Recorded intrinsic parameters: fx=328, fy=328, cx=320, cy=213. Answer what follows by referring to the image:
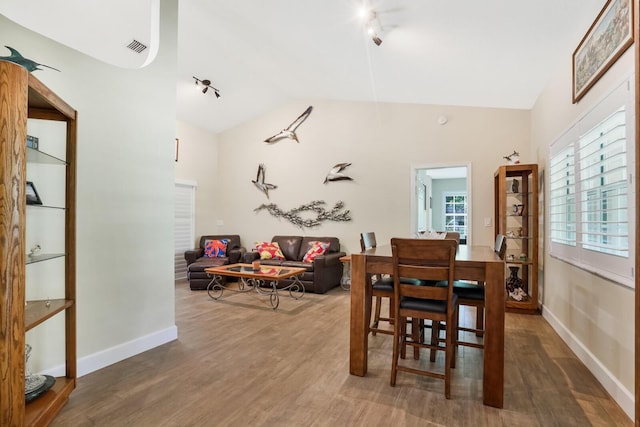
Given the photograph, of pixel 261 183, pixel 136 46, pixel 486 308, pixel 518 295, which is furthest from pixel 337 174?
pixel 486 308

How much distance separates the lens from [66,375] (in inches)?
81.7

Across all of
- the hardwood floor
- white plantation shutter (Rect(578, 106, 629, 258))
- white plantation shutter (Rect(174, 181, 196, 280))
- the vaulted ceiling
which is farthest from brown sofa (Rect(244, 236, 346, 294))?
white plantation shutter (Rect(578, 106, 629, 258))

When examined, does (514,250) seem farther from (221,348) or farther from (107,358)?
(107,358)

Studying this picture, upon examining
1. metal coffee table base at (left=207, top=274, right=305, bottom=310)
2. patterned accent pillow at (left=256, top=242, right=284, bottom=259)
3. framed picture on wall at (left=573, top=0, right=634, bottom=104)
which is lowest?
metal coffee table base at (left=207, top=274, right=305, bottom=310)

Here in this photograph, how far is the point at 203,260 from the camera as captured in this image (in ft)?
18.7

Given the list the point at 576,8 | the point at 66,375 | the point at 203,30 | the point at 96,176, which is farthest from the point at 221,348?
the point at 576,8

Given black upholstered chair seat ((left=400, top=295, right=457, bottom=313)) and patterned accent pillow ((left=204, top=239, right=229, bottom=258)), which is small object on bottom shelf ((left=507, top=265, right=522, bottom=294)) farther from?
patterned accent pillow ((left=204, top=239, right=229, bottom=258))

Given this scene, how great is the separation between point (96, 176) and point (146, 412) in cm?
169

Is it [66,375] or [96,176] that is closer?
[66,375]

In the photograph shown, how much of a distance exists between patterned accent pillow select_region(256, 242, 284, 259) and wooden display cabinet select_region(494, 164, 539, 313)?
11.5 feet

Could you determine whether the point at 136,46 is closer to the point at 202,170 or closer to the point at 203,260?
the point at 203,260

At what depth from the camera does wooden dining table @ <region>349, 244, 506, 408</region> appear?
196cm

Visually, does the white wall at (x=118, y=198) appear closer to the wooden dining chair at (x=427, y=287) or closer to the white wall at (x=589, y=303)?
the wooden dining chair at (x=427, y=287)

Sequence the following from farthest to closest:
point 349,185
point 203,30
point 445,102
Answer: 1. point 349,185
2. point 445,102
3. point 203,30
